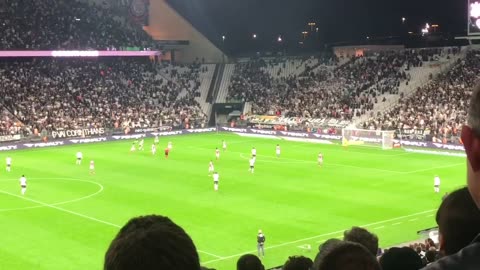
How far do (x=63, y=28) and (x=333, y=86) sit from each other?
30.2 m

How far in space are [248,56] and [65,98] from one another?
3011cm

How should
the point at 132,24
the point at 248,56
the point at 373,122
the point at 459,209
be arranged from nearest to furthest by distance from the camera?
the point at 459,209
the point at 373,122
the point at 132,24
the point at 248,56

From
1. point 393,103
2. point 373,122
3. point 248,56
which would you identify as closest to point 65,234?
point 373,122

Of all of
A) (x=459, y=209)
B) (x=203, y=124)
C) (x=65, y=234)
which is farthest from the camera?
(x=203, y=124)

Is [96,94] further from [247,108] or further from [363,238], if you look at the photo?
[363,238]

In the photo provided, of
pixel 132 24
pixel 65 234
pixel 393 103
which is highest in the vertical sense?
pixel 132 24

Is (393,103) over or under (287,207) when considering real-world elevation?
over

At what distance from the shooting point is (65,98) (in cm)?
6600

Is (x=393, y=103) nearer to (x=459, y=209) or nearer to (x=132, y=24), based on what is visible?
(x=132, y=24)

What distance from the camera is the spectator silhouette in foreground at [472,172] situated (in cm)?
227

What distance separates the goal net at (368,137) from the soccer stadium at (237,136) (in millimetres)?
175

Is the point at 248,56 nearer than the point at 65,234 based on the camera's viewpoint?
No

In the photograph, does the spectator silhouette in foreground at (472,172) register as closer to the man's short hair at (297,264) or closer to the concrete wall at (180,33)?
the man's short hair at (297,264)

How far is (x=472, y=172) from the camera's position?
237 cm
